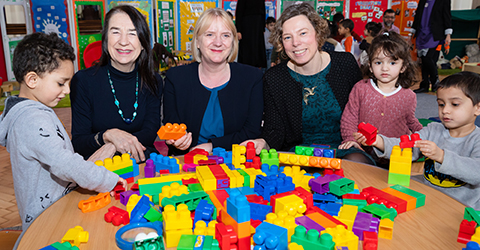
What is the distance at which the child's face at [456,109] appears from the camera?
4.38ft

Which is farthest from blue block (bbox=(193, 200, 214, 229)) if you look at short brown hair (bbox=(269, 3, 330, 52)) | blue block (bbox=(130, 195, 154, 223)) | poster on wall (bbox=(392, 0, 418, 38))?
poster on wall (bbox=(392, 0, 418, 38))

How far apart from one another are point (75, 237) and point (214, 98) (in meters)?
1.19

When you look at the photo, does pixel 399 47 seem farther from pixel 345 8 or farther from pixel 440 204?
pixel 345 8

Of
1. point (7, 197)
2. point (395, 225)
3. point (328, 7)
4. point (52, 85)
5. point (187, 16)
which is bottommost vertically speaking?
point (7, 197)

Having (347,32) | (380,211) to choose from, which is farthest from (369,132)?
(347,32)

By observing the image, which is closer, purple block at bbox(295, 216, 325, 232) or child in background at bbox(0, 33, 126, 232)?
purple block at bbox(295, 216, 325, 232)

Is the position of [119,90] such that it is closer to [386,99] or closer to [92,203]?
[92,203]

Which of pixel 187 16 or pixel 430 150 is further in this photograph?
pixel 187 16

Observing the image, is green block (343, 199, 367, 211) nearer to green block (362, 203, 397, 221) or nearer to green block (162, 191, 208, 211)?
green block (362, 203, 397, 221)

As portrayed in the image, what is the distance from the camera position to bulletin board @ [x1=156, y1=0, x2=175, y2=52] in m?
6.46

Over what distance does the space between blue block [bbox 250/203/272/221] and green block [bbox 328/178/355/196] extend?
0.22 metres

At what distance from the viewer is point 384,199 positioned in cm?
103

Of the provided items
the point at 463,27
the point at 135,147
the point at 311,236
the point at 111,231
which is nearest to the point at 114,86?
the point at 135,147

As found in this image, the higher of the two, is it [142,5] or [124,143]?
[142,5]
